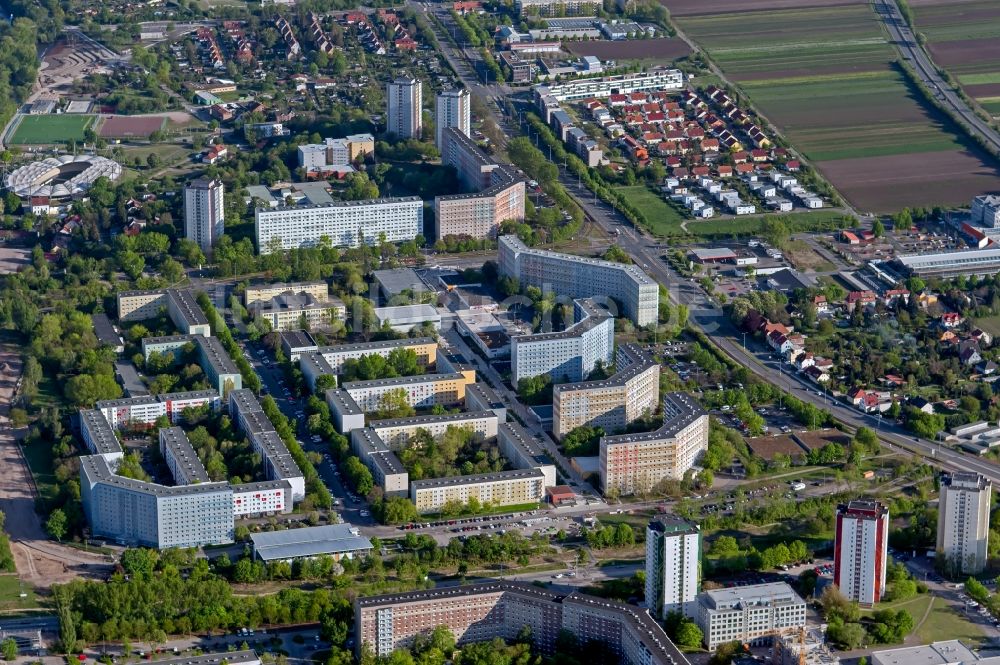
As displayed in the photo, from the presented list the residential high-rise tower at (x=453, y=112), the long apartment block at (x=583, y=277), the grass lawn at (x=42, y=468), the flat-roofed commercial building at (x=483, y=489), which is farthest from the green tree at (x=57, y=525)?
the residential high-rise tower at (x=453, y=112)

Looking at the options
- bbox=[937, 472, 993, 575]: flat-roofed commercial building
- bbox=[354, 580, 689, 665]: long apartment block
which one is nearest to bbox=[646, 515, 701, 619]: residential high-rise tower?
bbox=[354, 580, 689, 665]: long apartment block

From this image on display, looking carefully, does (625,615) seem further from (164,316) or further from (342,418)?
(164,316)

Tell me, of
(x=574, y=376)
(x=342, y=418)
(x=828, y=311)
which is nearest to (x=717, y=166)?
(x=828, y=311)

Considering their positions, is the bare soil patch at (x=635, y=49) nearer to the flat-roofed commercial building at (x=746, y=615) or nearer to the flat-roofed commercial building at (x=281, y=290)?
the flat-roofed commercial building at (x=281, y=290)

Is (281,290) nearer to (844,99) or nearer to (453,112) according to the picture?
(453,112)

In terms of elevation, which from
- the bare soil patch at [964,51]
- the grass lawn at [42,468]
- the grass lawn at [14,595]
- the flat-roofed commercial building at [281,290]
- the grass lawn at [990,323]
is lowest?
the grass lawn at [14,595]

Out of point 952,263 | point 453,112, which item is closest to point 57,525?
point 952,263

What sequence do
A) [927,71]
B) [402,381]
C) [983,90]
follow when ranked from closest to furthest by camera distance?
[402,381] < [983,90] < [927,71]
